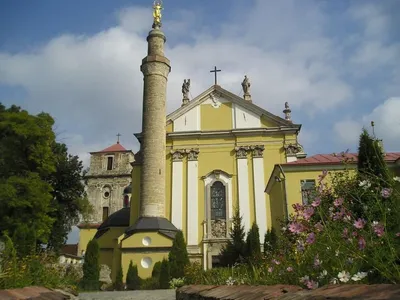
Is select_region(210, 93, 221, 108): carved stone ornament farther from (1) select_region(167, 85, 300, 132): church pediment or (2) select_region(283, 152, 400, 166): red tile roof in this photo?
(2) select_region(283, 152, 400, 166): red tile roof

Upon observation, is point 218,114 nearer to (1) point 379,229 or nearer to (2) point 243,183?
(2) point 243,183

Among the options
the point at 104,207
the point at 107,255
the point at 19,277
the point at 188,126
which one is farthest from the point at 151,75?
the point at 104,207

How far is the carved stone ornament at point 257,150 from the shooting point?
29.1 meters

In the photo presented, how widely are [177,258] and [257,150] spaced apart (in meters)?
10.1

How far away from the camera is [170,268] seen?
73.7 feet

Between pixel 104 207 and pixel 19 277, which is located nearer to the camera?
pixel 19 277

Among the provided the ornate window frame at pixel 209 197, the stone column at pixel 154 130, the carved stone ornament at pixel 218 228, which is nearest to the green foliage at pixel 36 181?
the stone column at pixel 154 130

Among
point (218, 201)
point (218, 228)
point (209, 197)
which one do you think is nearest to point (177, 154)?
point (209, 197)

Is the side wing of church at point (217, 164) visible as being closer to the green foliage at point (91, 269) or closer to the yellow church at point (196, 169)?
the yellow church at point (196, 169)

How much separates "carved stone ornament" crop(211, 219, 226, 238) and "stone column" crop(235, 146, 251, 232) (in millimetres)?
1431

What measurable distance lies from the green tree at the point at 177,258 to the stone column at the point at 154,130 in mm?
3764

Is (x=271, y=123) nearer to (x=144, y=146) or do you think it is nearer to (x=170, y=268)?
(x=144, y=146)

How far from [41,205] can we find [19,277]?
2013 cm

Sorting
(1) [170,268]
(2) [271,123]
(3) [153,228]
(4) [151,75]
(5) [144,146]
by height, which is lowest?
(1) [170,268]
